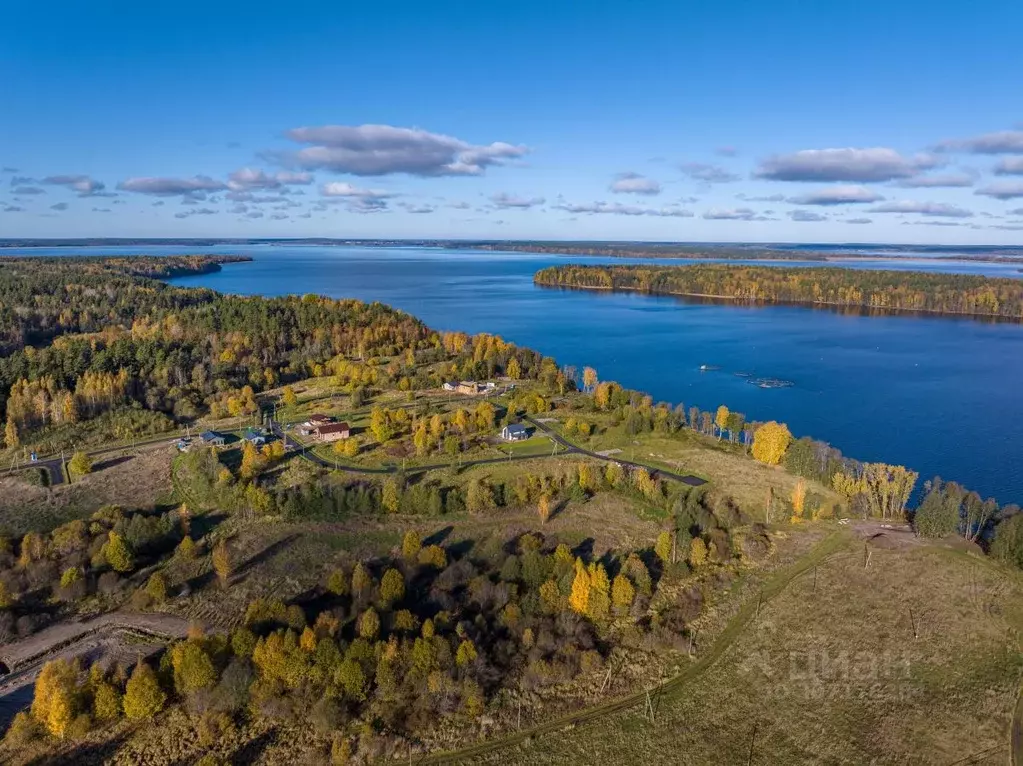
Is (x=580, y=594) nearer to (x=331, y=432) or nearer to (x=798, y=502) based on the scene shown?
(x=798, y=502)

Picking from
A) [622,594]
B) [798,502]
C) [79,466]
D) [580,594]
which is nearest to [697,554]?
[622,594]

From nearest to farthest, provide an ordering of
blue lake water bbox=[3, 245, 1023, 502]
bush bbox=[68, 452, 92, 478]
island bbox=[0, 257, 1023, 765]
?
1. island bbox=[0, 257, 1023, 765]
2. bush bbox=[68, 452, 92, 478]
3. blue lake water bbox=[3, 245, 1023, 502]

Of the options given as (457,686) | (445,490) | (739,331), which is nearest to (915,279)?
(739,331)

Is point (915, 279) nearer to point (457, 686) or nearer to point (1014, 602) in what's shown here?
point (1014, 602)

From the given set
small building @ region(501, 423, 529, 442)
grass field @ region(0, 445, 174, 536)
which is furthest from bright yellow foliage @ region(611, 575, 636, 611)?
grass field @ region(0, 445, 174, 536)

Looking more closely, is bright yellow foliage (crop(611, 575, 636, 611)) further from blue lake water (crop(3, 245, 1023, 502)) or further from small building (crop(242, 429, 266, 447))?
blue lake water (crop(3, 245, 1023, 502))

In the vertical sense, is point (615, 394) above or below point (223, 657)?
above

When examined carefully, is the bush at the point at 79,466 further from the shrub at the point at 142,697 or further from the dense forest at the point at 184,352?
the shrub at the point at 142,697
